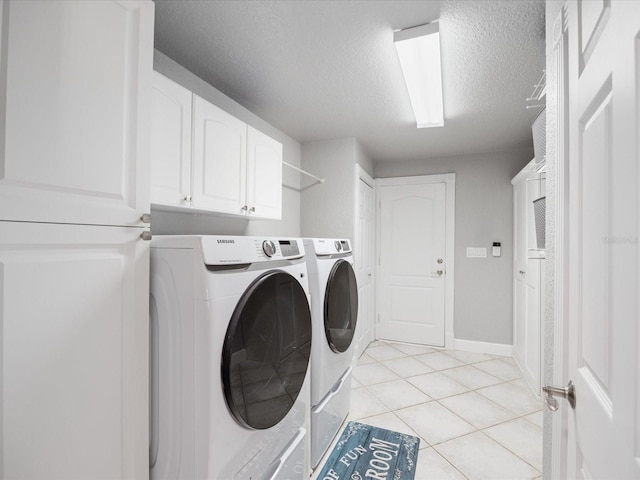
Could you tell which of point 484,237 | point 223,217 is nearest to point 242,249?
point 223,217

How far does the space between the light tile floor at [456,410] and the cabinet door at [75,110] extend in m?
2.03

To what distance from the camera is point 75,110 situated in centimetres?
80

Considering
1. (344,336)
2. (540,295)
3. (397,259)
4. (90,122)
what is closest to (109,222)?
(90,122)

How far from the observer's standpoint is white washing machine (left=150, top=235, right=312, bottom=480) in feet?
3.22

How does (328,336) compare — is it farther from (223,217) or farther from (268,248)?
(223,217)

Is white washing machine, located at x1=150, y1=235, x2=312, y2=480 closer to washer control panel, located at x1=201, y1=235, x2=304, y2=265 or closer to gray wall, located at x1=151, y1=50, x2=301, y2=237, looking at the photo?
washer control panel, located at x1=201, y1=235, x2=304, y2=265

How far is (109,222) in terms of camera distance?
0.88m

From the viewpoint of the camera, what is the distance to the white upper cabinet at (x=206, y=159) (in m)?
1.41

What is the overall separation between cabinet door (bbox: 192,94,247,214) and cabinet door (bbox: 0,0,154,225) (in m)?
0.62

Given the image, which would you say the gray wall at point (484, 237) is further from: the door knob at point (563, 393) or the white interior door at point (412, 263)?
the door knob at point (563, 393)

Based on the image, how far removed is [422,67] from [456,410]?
240cm

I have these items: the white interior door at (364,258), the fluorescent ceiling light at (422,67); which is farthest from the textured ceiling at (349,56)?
the white interior door at (364,258)

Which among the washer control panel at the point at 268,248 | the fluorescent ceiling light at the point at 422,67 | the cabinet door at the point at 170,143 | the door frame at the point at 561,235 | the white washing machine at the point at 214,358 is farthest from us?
the fluorescent ceiling light at the point at 422,67

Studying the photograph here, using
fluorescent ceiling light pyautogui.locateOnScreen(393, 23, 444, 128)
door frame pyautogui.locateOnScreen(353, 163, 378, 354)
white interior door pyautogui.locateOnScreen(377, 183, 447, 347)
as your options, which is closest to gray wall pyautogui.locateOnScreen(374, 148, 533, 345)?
white interior door pyautogui.locateOnScreen(377, 183, 447, 347)
